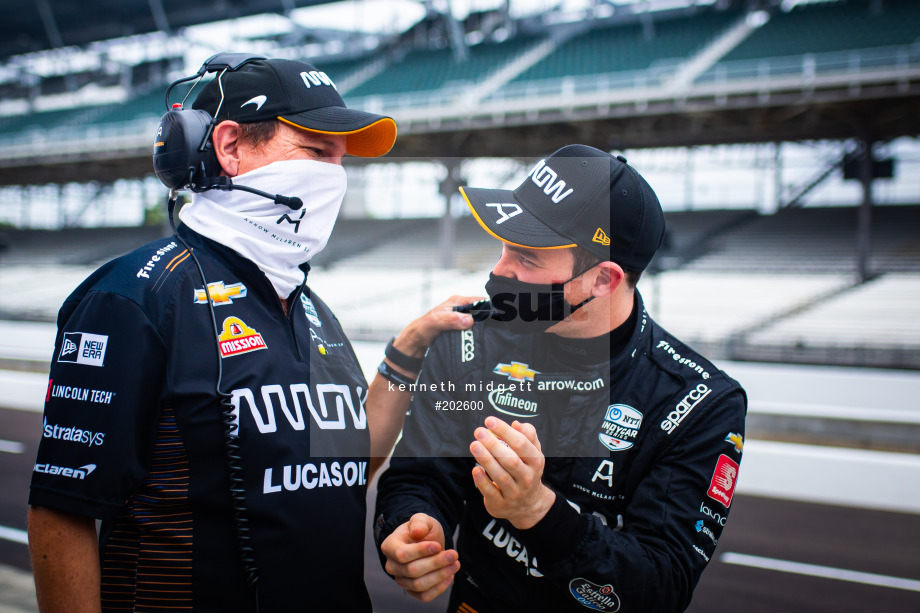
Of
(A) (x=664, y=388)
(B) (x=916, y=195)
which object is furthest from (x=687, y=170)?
(A) (x=664, y=388)

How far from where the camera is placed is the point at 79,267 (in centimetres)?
2125

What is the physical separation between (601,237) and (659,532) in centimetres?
76

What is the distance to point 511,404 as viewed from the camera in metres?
1.78

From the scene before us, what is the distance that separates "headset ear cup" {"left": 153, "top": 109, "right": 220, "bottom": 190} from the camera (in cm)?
152

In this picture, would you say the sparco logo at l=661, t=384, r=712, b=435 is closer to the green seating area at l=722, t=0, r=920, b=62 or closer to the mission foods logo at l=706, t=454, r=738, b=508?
the mission foods logo at l=706, t=454, r=738, b=508

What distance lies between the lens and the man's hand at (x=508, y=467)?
125 centimetres

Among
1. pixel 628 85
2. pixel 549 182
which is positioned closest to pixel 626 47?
pixel 628 85

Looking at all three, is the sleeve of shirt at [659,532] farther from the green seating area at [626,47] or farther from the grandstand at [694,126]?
the green seating area at [626,47]

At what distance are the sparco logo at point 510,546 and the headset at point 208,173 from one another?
2.09 feet

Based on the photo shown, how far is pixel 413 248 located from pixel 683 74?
10.3 meters

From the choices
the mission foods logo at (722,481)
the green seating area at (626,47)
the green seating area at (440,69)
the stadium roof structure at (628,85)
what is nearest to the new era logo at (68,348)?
the mission foods logo at (722,481)

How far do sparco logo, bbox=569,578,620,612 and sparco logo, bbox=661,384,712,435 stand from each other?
43cm

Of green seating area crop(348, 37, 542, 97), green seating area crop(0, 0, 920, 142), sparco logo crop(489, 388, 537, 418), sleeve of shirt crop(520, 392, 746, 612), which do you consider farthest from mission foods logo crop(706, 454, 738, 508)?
green seating area crop(348, 37, 542, 97)

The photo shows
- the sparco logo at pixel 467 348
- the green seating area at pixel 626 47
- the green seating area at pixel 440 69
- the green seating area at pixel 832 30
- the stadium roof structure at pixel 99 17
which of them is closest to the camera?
the sparco logo at pixel 467 348
